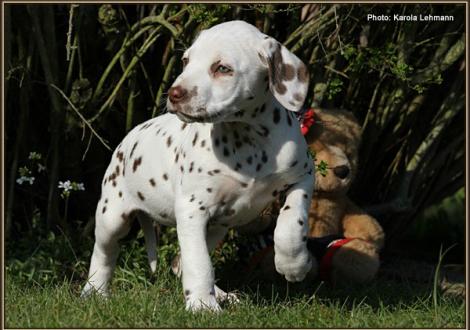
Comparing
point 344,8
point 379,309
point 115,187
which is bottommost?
point 379,309

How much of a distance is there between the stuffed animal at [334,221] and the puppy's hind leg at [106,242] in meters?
1.01

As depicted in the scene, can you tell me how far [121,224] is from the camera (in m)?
5.60

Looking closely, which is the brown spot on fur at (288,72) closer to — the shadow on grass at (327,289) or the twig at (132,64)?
the shadow on grass at (327,289)

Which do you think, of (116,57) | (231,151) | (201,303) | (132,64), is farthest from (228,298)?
(116,57)

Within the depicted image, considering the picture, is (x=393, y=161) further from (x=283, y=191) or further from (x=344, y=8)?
(x=283, y=191)

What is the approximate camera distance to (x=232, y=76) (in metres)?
4.46

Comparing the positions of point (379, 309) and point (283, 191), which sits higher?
point (283, 191)

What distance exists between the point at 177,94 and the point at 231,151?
0.58m

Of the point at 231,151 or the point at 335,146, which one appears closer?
the point at 231,151

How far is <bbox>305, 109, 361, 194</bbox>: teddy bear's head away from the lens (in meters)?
6.08

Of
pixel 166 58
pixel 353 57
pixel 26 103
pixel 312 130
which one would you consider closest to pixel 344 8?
pixel 353 57

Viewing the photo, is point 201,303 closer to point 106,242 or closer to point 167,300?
point 167,300

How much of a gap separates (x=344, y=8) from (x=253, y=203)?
193cm

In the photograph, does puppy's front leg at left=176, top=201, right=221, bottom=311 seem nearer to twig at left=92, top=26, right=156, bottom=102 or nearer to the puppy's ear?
the puppy's ear
